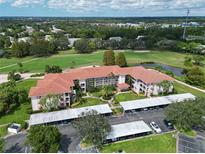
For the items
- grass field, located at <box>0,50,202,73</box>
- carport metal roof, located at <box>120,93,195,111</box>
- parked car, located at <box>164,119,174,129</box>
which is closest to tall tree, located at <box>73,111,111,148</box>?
carport metal roof, located at <box>120,93,195,111</box>

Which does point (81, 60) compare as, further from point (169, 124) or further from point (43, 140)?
point (43, 140)

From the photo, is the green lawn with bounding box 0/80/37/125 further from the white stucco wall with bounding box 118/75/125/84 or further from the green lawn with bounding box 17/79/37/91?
the white stucco wall with bounding box 118/75/125/84

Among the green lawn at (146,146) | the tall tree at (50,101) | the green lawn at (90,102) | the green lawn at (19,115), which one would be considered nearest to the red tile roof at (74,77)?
the tall tree at (50,101)

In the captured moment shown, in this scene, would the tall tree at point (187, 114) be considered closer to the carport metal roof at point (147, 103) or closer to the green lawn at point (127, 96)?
the carport metal roof at point (147, 103)

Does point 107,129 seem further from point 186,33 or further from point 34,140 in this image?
point 186,33

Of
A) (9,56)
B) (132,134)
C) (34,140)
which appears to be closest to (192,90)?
(132,134)
